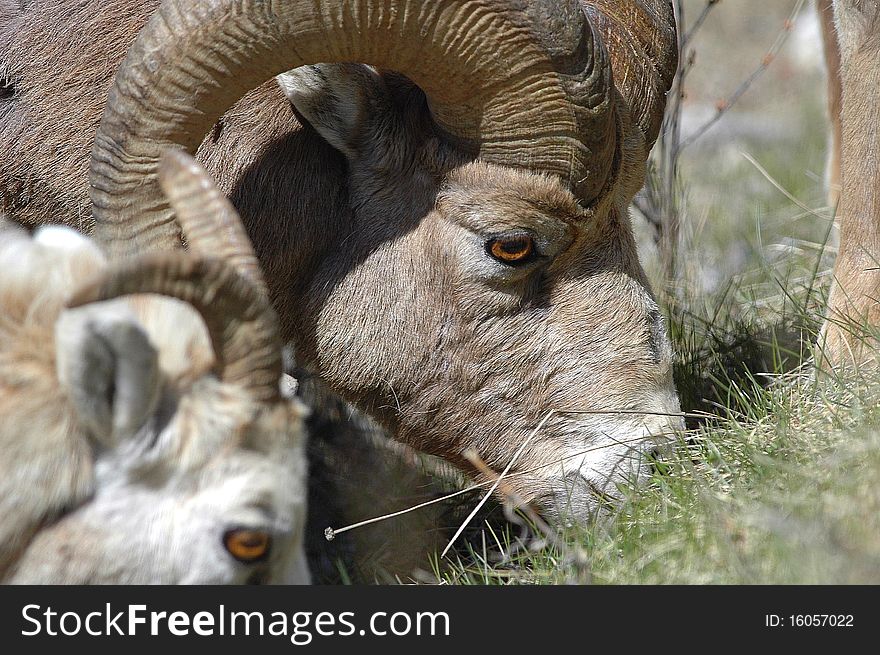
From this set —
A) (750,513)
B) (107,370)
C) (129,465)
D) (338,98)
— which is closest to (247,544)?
(129,465)

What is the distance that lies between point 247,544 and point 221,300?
78 centimetres

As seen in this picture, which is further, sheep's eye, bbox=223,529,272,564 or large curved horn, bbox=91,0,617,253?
large curved horn, bbox=91,0,617,253

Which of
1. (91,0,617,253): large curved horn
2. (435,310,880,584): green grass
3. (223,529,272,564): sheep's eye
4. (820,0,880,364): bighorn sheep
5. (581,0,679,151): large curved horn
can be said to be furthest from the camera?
(820,0,880,364): bighorn sheep

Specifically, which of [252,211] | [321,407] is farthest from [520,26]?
[321,407]

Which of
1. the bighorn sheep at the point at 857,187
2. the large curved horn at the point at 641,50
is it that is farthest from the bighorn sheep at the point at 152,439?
the bighorn sheep at the point at 857,187

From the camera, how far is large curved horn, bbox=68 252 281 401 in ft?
10.4

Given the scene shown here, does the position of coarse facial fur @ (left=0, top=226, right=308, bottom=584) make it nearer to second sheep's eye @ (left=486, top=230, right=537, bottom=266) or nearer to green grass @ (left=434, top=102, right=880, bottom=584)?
green grass @ (left=434, top=102, right=880, bottom=584)

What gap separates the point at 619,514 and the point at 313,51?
7.47 ft

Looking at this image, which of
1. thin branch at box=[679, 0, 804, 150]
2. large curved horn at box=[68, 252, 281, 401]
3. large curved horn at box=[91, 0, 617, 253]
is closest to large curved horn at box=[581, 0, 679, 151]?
large curved horn at box=[91, 0, 617, 253]

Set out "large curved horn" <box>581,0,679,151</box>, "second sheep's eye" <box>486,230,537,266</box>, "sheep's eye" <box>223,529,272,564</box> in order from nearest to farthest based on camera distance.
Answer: "sheep's eye" <box>223,529,272,564</box>
"second sheep's eye" <box>486,230,537,266</box>
"large curved horn" <box>581,0,679,151</box>

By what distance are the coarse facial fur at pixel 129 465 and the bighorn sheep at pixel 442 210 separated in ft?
4.05

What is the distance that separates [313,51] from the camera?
4.54 metres

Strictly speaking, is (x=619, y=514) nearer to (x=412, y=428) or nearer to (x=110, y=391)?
(x=412, y=428)

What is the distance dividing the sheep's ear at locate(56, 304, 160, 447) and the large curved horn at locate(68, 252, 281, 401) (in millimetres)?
104
